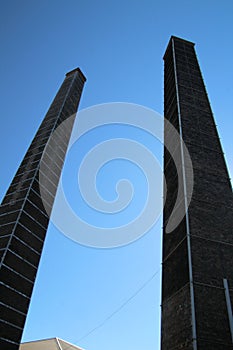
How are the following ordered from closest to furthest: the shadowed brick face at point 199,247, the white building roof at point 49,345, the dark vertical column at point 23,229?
the shadowed brick face at point 199,247
the dark vertical column at point 23,229
the white building roof at point 49,345

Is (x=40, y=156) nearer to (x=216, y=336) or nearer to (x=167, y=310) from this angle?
(x=167, y=310)

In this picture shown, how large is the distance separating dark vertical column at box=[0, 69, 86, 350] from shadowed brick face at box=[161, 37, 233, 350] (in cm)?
636

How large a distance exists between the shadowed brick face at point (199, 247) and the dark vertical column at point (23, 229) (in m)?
6.36

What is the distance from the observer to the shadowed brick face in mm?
8648

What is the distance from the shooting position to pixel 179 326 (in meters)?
9.17

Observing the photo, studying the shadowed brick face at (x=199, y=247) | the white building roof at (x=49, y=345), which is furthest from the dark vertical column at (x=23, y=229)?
the white building roof at (x=49, y=345)

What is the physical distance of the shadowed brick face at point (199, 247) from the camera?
865cm

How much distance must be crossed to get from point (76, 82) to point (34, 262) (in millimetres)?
16059

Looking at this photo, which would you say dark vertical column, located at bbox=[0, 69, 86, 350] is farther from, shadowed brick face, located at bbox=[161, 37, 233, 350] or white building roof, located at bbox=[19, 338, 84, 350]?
white building roof, located at bbox=[19, 338, 84, 350]

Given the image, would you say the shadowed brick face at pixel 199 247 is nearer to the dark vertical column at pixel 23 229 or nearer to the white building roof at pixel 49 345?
the dark vertical column at pixel 23 229

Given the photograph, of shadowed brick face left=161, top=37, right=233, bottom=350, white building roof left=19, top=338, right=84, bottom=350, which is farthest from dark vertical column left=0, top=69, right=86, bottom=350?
white building roof left=19, top=338, right=84, bottom=350

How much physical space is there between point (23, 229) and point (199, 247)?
8473 millimetres

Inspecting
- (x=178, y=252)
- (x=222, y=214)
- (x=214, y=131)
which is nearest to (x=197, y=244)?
(x=178, y=252)

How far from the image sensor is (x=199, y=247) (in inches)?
401
